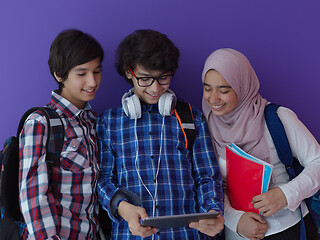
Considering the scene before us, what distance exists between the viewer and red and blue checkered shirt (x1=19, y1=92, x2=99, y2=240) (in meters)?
1.58

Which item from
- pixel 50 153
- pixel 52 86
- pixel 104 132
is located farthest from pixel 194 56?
pixel 50 153

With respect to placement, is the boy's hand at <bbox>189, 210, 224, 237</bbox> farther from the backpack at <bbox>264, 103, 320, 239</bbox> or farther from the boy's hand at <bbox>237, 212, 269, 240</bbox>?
the backpack at <bbox>264, 103, 320, 239</bbox>

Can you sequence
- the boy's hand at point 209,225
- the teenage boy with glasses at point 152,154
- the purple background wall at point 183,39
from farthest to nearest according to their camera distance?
the purple background wall at point 183,39
the teenage boy with glasses at point 152,154
the boy's hand at point 209,225

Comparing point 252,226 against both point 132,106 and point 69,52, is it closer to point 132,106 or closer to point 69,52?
point 132,106

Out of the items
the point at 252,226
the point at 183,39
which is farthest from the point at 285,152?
the point at 183,39

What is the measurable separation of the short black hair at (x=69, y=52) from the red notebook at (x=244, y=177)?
956 millimetres

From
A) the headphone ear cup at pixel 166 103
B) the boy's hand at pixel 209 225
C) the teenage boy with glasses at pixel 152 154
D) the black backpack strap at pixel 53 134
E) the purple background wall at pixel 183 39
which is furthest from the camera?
the purple background wall at pixel 183 39

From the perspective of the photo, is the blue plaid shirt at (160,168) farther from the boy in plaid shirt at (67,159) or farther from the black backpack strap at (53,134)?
the black backpack strap at (53,134)

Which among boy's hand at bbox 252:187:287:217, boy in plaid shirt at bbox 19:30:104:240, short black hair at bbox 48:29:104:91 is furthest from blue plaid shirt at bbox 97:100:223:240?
short black hair at bbox 48:29:104:91

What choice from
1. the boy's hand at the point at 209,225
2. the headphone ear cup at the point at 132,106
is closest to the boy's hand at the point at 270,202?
the boy's hand at the point at 209,225

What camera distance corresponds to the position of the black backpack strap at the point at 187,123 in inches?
76.5

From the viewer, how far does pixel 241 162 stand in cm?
180

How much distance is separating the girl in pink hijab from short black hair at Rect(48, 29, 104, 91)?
2.27ft

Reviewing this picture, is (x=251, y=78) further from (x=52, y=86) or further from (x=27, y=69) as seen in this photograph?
(x=27, y=69)
